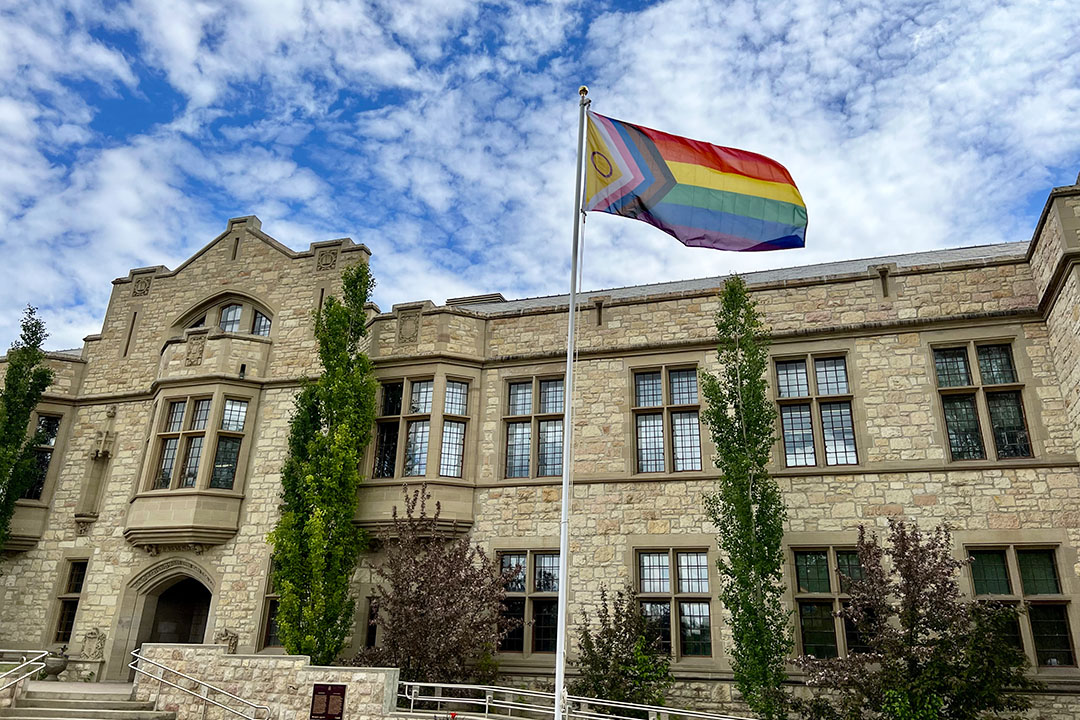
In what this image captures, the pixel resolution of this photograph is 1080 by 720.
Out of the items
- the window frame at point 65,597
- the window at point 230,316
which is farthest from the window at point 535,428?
the window frame at point 65,597

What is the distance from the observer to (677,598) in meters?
14.1

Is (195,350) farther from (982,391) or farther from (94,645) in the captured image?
(982,391)

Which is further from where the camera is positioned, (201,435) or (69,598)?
(69,598)

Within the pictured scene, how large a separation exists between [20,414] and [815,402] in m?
17.5

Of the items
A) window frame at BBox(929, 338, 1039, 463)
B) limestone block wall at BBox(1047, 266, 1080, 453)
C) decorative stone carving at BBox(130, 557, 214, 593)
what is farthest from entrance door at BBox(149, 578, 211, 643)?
limestone block wall at BBox(1047, 266, 1080, 453)

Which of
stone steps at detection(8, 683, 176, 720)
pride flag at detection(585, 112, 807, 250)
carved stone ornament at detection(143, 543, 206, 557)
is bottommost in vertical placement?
stone steps at detection(8, 683, 176, 720)

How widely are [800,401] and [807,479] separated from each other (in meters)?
1.55

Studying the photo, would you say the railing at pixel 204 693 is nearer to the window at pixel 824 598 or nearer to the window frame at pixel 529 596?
the window frame at pixel 529 596

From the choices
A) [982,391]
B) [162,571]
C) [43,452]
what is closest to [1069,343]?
[982,391]

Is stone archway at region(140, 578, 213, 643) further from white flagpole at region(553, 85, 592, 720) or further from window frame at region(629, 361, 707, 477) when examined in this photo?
white flagpole at region(553, 85, 592, 720)

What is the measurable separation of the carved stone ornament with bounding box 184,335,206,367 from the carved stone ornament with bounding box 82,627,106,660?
600 cm

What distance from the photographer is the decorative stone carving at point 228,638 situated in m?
15.7

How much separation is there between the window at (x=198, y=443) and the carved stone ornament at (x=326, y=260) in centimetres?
372

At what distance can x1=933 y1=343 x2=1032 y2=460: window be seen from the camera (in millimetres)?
13562
